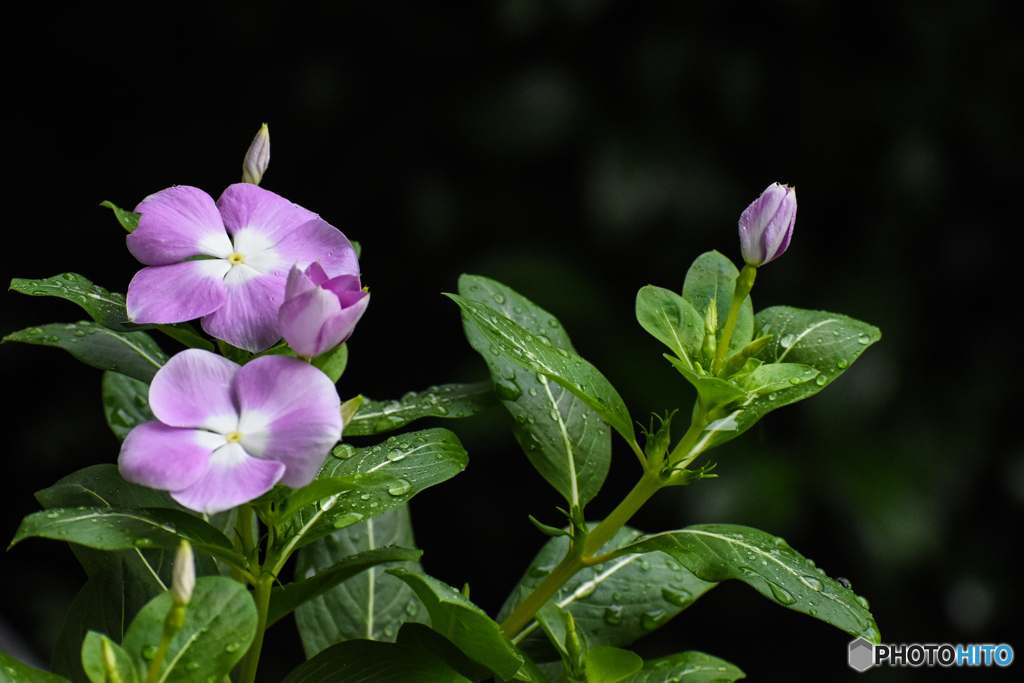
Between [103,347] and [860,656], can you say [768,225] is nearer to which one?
[103,347]

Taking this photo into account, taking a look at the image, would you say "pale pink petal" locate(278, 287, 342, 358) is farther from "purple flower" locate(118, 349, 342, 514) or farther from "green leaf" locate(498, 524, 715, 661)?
"green leaf" locate(498, 524, 715, 661)

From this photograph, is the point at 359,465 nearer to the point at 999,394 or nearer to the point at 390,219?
the point at 390,219

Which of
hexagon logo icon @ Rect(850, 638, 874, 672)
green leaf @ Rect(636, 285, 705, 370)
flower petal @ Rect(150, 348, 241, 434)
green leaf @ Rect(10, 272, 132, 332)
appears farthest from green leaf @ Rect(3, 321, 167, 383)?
hexagon logo icon @ Rect(850, 638, 874, 672)

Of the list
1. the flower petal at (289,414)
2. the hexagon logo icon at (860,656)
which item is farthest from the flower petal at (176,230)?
the hexagon logo icon at (860,656)

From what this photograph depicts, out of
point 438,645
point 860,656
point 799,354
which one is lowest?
point 860,656

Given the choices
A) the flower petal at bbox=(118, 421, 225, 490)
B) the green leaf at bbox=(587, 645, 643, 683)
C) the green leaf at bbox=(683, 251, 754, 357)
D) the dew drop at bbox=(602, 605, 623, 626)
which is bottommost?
the dew drop at bbox=(602, 605, 623, 626)

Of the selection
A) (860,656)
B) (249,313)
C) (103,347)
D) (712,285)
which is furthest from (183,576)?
(860,656)

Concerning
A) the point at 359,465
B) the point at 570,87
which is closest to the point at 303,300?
the point at 359,465
